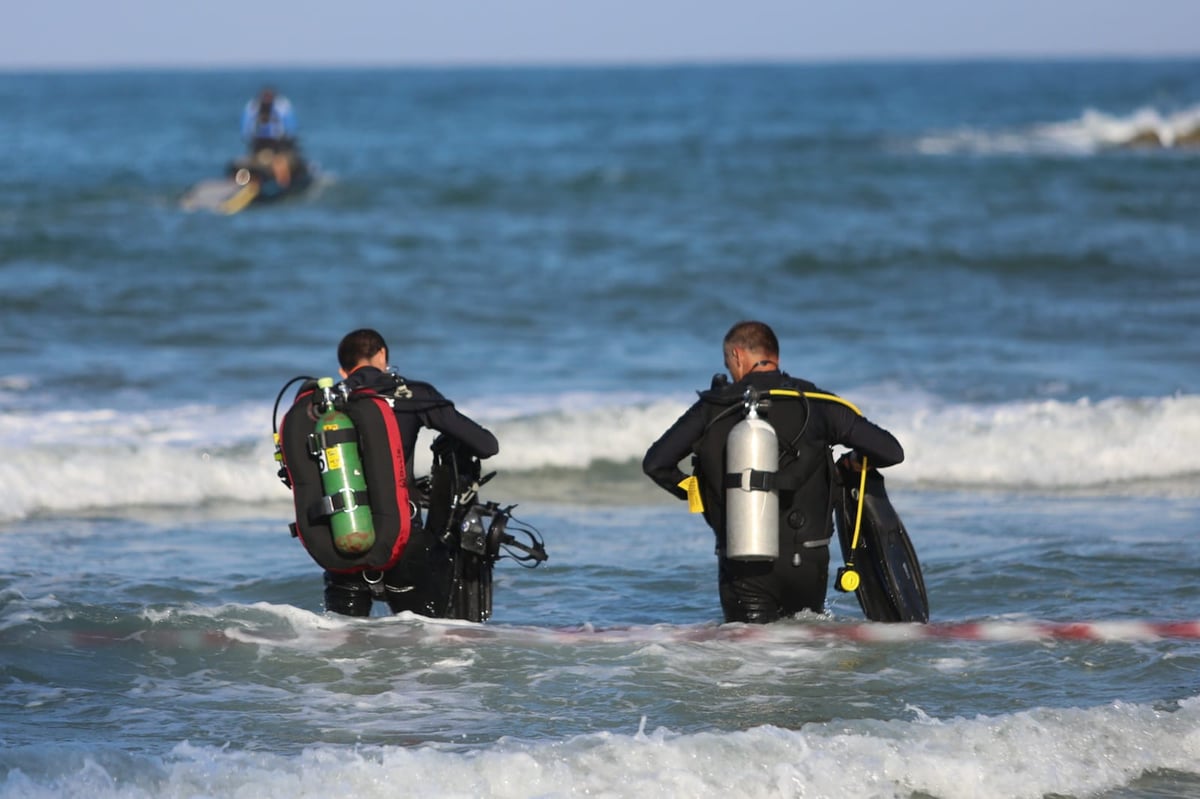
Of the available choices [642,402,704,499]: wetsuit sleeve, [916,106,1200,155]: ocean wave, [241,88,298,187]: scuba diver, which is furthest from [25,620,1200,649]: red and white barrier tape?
[916,106,1200,155]: ocean wave

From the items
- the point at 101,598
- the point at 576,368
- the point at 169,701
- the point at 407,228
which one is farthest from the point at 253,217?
the point at 169,701

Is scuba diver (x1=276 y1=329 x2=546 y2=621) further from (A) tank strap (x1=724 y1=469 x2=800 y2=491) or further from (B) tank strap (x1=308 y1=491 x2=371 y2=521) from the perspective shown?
(A) tank strap (x1=724 y1=469 x2=800 y2=491)

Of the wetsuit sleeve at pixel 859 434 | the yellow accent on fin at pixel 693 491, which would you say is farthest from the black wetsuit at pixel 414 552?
the wetsuit sleeve at pixel 859 434

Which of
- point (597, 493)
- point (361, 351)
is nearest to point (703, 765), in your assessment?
point (361, 351)

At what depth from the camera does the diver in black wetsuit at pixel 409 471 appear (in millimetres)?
5988

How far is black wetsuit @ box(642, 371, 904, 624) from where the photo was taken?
19.0 ft

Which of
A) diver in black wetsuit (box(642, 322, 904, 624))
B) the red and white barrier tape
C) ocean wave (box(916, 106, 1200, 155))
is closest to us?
diver in black wetsuit (box(642, 322, 904, 624))

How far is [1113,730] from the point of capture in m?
5.38

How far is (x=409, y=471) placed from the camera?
243 inches

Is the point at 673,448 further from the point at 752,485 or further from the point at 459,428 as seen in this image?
the point at 459,428

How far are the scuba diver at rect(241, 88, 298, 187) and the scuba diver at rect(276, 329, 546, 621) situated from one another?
68.3ft

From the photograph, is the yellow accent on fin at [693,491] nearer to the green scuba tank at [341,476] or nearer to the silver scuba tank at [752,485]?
the silver scuba tank at [752,485]

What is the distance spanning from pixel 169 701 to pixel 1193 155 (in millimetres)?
34257

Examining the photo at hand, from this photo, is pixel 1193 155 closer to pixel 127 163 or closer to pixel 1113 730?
pixel 127 163
